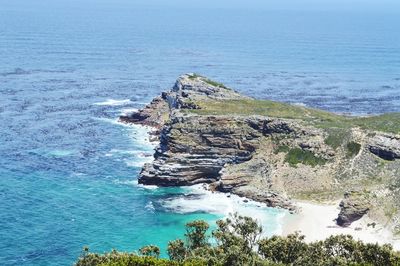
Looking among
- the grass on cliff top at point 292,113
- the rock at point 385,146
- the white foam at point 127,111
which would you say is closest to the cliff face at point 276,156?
the rock at point 385,146

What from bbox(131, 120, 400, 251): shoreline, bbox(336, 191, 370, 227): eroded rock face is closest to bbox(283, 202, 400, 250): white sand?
bbox(131, 120, 400, 251): shoreline

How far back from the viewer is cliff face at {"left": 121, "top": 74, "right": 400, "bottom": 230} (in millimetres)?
115000

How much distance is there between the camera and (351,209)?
10294cm

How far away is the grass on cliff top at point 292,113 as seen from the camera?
13025 cm

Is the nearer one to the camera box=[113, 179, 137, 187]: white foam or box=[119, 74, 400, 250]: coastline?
box=[119, 74, 400, 250]: coastline

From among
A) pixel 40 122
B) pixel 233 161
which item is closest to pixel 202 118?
pixel 233 161

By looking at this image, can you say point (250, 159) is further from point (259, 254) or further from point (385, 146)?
point (259, 254)

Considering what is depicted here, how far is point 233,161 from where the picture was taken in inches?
4796

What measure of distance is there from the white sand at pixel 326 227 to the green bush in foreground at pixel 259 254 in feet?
101

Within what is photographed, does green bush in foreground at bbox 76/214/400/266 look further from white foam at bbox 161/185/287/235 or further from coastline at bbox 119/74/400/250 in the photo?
coastline at bbox 119/74/400/250

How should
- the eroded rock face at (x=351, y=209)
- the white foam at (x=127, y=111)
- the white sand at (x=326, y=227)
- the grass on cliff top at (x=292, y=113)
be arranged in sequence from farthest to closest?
1. the white foam at (x=127, y=111)
2. the grass on cliff top at (x=292, y=113)
3. the eroded rock face at (x=351, y=209)
4. the white sand at (x=326, y=227)

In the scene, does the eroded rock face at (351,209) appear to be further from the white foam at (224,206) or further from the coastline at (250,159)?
the white foam at (224,206)

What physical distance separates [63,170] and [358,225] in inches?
2269

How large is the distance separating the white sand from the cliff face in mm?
4229
